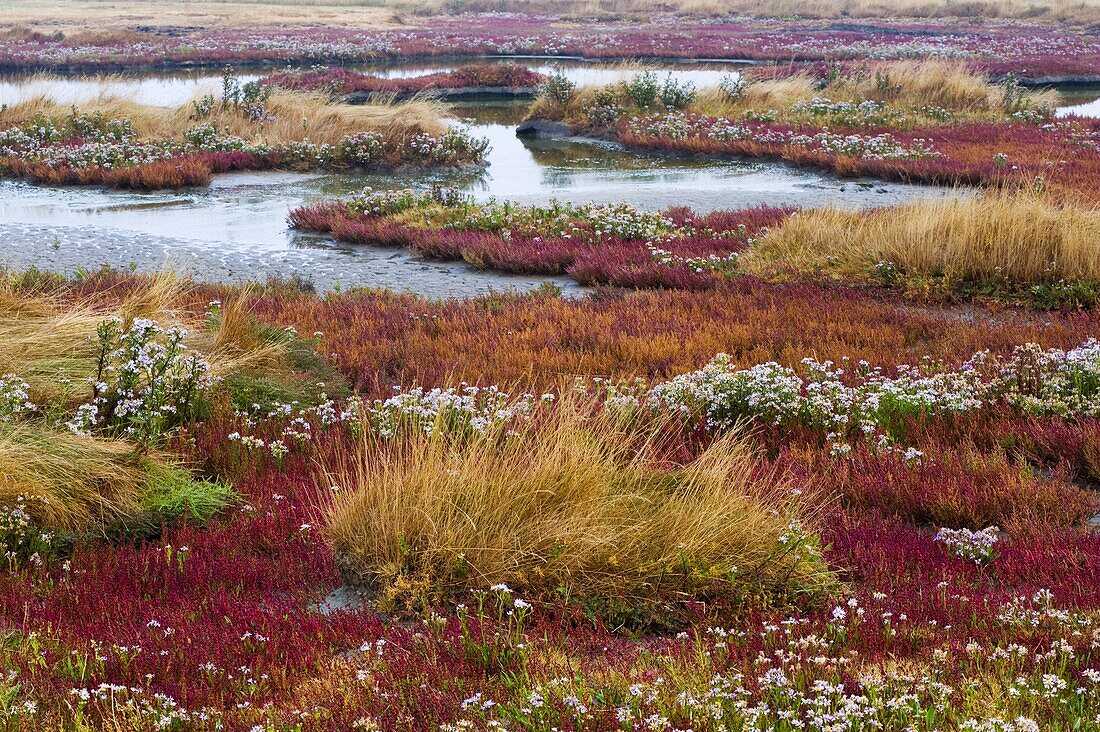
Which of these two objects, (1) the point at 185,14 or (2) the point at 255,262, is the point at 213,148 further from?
(1) the point at 185,14

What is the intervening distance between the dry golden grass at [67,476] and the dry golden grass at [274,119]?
65.7ft

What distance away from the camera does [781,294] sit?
12.2 meters

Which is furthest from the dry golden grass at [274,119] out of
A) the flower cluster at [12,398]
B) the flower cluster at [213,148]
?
the flower cluster at [12,398]

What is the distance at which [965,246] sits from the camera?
40.9 feet

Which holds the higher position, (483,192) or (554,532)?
(554,532)

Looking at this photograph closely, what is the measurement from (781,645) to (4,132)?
26299 millimetres

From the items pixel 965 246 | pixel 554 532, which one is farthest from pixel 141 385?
pixel 965 246

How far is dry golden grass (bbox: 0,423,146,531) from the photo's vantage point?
565 cm

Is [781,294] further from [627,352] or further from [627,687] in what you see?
[627,687]

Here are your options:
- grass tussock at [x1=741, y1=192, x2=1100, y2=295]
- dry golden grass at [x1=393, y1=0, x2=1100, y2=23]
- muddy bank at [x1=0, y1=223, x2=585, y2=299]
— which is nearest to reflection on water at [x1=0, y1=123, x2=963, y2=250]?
muddy bank at [x1=0, y1=223, x2=585, y2=299]

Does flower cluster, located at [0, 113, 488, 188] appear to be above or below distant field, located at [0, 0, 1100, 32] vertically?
below

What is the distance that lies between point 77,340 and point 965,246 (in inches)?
391

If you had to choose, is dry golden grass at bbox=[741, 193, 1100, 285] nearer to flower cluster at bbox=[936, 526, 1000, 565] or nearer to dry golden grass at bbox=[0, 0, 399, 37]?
flower cluster at bbox=[936, 526, 1000, 565]

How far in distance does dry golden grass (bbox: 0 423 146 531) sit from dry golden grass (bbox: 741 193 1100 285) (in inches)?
368
